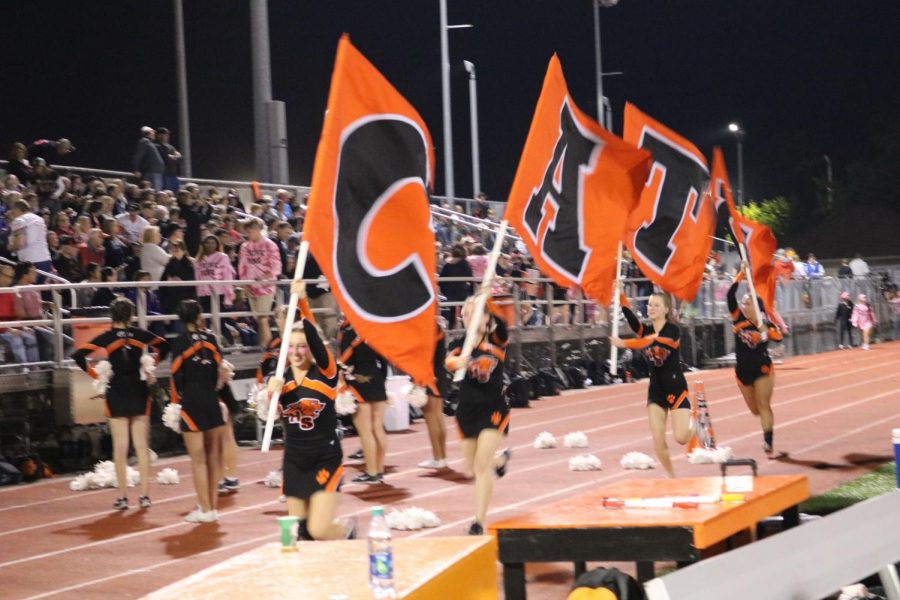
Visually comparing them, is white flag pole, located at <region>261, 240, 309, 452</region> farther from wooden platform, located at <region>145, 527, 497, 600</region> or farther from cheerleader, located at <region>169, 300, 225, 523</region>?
cheerleader, located at <region>169, 300, 225, 523</region>

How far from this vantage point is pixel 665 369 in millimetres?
12398

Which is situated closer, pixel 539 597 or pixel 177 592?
pixel 177 592

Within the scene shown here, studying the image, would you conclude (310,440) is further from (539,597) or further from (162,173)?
(162,173)

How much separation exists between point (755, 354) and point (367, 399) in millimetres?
4373

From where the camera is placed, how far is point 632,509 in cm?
807

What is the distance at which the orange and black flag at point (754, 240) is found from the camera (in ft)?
53.3

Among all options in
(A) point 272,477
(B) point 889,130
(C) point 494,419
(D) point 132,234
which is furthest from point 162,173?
(B) point 889,130

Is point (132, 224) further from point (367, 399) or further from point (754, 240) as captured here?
point (754, 240)

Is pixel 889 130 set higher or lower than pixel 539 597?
higher

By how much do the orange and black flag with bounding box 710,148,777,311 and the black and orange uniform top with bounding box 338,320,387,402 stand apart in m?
4.64

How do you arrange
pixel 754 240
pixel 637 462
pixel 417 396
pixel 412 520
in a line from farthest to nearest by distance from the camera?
pixel 754 240
pixel 637 462
pixel 417 396
pixel 412 520

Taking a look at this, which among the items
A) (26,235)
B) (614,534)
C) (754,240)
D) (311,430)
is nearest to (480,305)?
(311,430)

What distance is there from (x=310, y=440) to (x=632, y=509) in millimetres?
2157

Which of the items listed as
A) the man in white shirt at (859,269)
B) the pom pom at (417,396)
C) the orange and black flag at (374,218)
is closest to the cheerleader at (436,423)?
the pom pom at (417,396)
